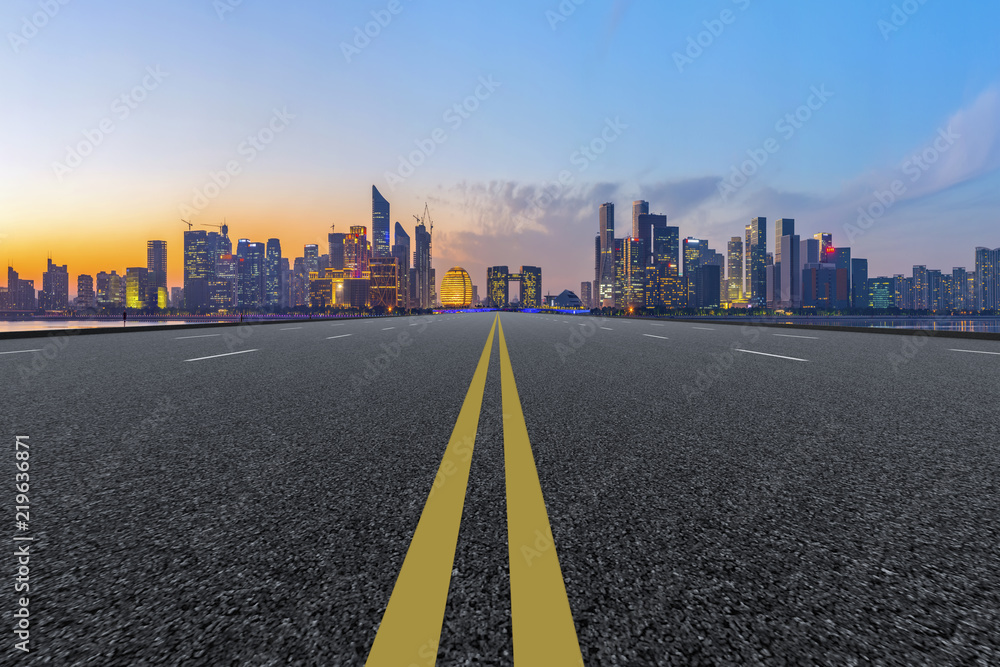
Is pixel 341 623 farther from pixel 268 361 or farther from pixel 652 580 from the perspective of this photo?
pixel 268 361

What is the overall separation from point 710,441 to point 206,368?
9.26 metres

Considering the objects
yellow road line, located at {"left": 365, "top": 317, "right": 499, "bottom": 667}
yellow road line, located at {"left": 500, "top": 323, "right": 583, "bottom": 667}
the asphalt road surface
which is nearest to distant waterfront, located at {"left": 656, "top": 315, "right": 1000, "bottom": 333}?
the asphalt road surface

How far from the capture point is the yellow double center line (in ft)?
6.11

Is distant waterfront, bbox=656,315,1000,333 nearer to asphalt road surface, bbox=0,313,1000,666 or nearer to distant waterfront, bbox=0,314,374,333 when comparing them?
asphalt road surface, bbox=0,313,1000,666

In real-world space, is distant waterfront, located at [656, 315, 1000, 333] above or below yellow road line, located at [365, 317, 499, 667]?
below

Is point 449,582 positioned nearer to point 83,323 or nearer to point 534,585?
point 534,585

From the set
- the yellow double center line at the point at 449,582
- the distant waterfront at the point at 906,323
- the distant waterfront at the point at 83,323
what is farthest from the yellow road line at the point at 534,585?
the distant waterfront at the point at 906,323

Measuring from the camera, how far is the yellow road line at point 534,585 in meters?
1.86

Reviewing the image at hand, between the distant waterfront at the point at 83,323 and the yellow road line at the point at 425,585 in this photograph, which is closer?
the yellow road line at the point at 425,585

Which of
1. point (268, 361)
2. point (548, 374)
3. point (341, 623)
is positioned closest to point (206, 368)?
point (268, 361)

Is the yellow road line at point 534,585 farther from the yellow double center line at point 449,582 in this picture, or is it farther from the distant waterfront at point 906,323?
the distant waterfront at point 906,323

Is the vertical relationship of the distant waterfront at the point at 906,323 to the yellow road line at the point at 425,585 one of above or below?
below

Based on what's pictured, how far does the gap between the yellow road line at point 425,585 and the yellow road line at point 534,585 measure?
297mm

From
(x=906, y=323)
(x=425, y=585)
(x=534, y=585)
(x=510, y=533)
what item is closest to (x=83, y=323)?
(x=510, y=533)
